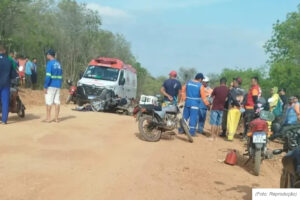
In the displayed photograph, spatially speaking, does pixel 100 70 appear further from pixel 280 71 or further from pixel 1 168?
pixel 280 71

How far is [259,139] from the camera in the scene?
332 inches

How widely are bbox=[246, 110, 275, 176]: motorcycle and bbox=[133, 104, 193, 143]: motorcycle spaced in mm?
2350

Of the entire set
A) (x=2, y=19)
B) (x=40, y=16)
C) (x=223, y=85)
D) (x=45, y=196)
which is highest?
(x=40, y=16)

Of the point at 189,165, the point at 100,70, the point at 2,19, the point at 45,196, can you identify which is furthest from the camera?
the point at 2,19

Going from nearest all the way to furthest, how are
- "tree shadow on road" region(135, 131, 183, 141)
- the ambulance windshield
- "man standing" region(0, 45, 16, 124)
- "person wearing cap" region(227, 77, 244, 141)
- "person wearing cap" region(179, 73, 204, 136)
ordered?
"man standing" region(0, 45, 16, 124) < "tree shadow on road" region(135, 131, 183, 141) < "person wearing cap" region(179, 73, 204, 136) < "person wearing cap" region(227, 77, 244, 141) < the ambulance windshield

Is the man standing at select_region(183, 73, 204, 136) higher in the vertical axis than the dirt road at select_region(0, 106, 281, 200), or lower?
higher

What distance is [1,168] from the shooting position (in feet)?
21.6

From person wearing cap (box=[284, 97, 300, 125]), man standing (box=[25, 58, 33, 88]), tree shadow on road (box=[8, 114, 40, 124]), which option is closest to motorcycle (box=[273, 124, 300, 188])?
person wearing cap (box=[284, 97, 300, 125])

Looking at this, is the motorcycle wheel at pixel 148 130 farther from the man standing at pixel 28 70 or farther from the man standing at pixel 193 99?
the man standing at pixel 28 70

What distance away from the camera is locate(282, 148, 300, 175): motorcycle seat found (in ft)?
13.2

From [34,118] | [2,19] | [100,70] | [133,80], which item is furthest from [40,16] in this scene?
[34,118]

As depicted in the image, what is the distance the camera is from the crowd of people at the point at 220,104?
11688 millimetres

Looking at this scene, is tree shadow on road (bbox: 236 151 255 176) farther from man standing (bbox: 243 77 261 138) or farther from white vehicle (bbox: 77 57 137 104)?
white vehicle (bbox: 77 57 137 104)

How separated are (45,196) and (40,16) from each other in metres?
39.2
